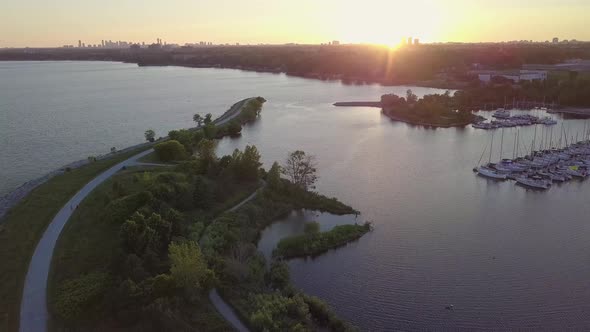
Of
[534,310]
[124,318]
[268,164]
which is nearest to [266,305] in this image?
[124,318]

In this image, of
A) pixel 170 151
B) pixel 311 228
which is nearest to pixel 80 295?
pixel 311 228

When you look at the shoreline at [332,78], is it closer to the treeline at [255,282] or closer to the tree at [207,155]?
the tree at [207,155]

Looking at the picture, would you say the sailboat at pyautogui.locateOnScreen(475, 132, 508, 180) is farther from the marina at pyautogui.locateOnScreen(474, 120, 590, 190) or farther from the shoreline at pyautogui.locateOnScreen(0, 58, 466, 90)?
the shoreline at pyautogui.locateOnScreen(0, 58, 466, 90)

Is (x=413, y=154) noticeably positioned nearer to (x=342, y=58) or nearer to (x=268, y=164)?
(x=268, y=164)

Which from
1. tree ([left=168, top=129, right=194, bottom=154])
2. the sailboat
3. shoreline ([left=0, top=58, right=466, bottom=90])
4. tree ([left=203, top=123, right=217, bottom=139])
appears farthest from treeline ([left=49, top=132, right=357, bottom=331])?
shoreline ([left=0, top=58, right=466, bottom=90])

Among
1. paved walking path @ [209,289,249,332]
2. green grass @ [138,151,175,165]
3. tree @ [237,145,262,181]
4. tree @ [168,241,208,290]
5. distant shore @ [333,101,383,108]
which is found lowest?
paved walking path @ [209,289,249,332]

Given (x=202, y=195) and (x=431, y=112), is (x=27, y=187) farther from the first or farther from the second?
(x=431, y=112)
